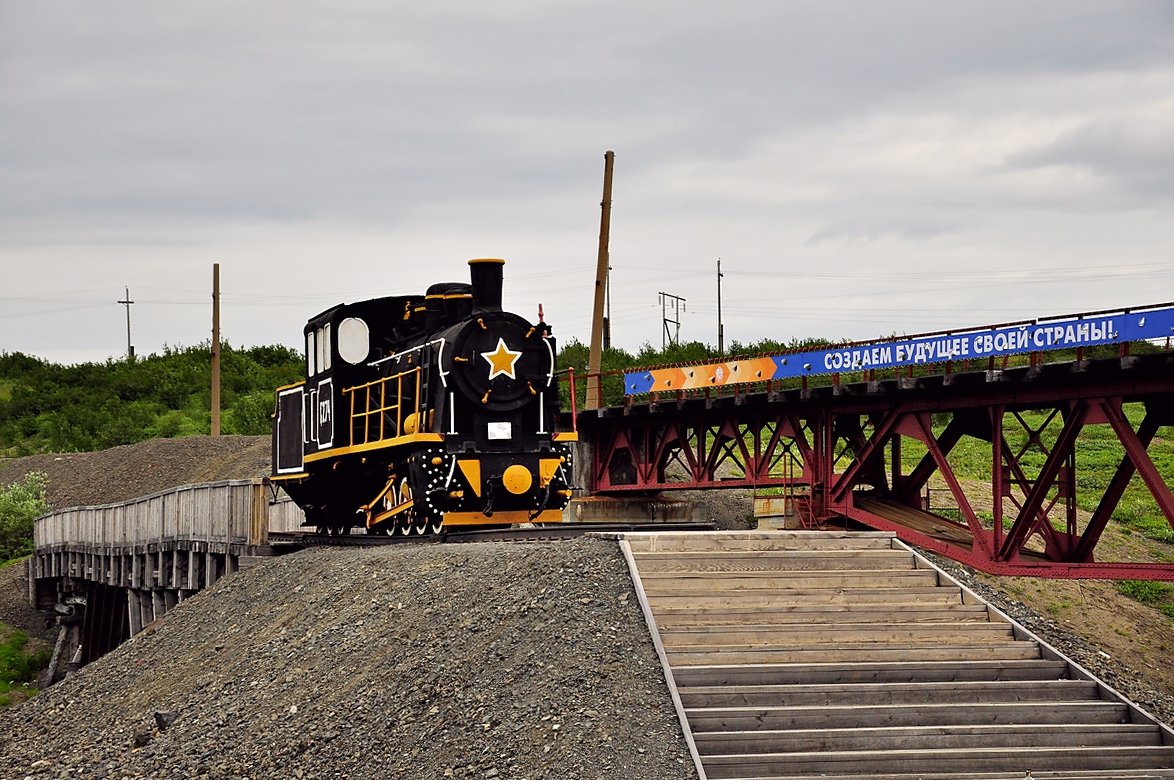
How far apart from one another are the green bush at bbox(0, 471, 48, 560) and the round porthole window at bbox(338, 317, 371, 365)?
24363 millimetres

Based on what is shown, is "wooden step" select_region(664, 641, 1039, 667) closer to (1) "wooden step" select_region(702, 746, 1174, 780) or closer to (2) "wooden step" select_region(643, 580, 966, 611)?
(2) "wooden step" select_region(643, 580, 966, 611)

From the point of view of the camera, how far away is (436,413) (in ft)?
73.0

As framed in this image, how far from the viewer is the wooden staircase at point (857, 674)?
12414 mm

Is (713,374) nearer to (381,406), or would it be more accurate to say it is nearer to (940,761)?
(381,406)

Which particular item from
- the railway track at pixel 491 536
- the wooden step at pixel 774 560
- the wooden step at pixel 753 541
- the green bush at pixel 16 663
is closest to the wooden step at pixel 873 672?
the wooden step at pixel 774 560

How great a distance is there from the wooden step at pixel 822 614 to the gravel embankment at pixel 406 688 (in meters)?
0.61

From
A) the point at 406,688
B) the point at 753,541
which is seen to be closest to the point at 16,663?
the point at 406,688

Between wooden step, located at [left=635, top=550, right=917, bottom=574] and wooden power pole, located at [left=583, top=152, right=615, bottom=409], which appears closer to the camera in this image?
wooden step, located at [left=635, top=550, right=917, bottom=574]

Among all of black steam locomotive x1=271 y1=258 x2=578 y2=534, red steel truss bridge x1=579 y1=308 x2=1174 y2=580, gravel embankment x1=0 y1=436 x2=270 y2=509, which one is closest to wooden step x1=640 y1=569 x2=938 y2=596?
red steel truss bridge x1=579 y1=308 x2=1174 y2=580

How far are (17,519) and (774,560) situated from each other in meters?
35.8

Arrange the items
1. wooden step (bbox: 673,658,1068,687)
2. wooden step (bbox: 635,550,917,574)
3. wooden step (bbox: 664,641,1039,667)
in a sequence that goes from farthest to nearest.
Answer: wooden step (bbox: 635,550,917,574), wooden step (bbox: 664,641,1039,667), wooden step (bbox: 673,658,1068,687)

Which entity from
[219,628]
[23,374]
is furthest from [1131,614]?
[23,374]

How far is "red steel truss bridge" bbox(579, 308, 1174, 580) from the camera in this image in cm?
2014

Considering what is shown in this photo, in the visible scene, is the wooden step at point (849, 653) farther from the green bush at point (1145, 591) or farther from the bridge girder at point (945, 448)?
the green bush at point (1145, 591)
